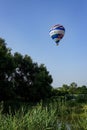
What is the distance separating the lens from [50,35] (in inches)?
1012

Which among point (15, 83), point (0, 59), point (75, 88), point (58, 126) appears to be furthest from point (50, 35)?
point (75, 88)

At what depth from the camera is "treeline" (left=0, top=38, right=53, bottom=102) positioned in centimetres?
3396

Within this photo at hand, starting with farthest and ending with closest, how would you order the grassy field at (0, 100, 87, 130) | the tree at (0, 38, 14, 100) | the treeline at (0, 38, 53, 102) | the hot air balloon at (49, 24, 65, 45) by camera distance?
1. the treeline at (0, 38, 53, 102)
2. the tree at (0, 38, 14, 100)
3. the hot air balloon at (49, 24, 65, 45)
4. the grassy field at (0, 100, 87, 130)

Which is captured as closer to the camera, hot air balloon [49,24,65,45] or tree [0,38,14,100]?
hot air balloon [49,24,65,45]

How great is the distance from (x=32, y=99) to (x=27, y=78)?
264 cm

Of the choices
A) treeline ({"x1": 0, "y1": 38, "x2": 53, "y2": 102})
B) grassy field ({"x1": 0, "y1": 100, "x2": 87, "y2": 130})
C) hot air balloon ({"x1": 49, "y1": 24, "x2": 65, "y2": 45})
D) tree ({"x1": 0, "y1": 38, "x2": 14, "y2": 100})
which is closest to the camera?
grassy field ({"x1": 0, "y1": 100, "x2": 87, "y2": 130})

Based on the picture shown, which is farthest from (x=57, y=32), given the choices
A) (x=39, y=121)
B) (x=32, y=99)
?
(x=39, y=121)

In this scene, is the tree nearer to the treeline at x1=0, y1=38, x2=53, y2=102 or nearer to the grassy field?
the treeline at x1=0, y1=38, x2=53, y2=102

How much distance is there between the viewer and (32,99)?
126ft

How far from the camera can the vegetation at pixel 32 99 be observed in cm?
794

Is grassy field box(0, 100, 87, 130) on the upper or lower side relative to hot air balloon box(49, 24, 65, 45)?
lower

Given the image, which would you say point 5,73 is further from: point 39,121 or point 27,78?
point 39,121

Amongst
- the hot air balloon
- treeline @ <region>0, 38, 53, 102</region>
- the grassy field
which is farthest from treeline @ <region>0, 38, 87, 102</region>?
the grassy field

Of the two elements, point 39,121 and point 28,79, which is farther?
point 28,79
